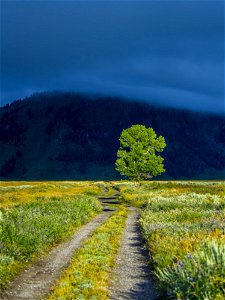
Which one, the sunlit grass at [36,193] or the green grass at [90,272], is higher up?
the green grass at [90,272]

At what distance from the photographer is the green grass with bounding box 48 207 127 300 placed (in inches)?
472

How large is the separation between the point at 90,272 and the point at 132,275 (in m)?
1.66

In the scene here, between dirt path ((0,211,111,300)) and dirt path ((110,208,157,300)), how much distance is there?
2.25 meters

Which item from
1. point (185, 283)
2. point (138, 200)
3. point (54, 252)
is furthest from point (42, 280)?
point (138, 200)

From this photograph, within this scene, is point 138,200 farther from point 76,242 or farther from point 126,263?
point 126,263

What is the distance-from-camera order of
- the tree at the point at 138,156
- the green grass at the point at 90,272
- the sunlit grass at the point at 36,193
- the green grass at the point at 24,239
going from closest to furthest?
1. the green grass at the point at 90,272
2. the green grass at the point at 24,239
3. the sunlit grass at the point at 36,193
4. the tree at the point at 138,156

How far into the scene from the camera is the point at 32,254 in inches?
674

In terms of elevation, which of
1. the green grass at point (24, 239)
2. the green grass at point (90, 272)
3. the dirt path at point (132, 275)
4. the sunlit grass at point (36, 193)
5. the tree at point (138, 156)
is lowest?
the sunlit grass at point (36, 193)

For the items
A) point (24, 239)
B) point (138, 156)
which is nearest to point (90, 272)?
point (24, 239)

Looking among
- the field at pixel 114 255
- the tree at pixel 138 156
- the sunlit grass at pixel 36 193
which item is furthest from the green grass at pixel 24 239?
the tree at pixel 138 156

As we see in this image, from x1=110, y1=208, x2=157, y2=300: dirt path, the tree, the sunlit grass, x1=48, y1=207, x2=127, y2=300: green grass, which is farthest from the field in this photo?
the tree

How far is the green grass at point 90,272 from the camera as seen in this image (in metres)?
12.0

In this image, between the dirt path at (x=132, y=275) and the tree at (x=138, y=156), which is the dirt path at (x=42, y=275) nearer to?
the dirt path at (x=132, y=275)

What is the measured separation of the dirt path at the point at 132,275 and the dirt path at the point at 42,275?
2.25 m
